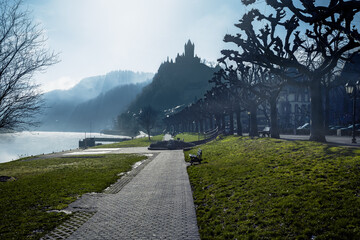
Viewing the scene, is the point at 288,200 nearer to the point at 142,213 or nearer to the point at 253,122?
the point at 142,213

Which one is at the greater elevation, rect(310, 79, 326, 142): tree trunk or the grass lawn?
rect(310, 79, 326, 142): tree trunk

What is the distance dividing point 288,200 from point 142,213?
4503 millimetres

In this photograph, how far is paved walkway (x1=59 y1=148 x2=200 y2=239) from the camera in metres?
6.34

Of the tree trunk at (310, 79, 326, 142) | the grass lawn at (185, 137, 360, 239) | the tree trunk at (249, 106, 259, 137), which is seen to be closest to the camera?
the grass lawn at (185, 137, 360, 239)

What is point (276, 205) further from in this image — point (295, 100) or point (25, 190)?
point (295, 100)

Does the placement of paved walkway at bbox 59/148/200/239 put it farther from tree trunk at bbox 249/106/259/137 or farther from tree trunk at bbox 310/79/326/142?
tree trunk at bbox 249/106/259/137

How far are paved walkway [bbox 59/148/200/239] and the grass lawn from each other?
489mm

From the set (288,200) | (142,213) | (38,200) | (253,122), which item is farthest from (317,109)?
(38,200)

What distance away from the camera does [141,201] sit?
30.5ft

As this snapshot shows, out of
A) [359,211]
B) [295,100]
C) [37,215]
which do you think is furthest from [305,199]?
[295,100]

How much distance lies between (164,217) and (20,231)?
3879mm

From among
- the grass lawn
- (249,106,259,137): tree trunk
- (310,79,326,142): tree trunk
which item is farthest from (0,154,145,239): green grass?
(249,106,259,137): tree trunk

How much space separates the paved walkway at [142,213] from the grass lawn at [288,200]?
489 mm

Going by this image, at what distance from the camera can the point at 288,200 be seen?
24.3ft
